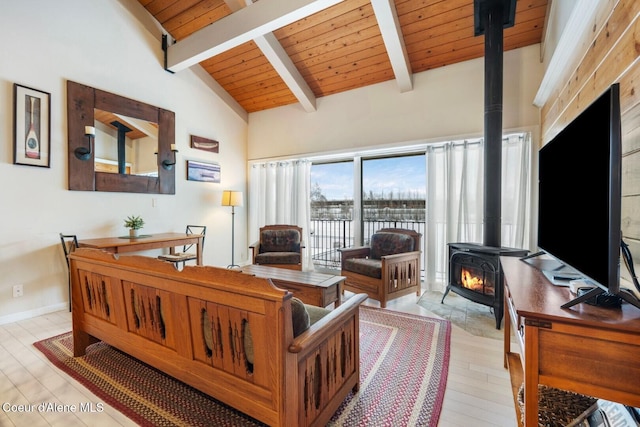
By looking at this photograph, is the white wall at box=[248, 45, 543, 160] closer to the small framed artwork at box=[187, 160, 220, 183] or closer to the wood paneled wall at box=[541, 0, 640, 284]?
the small framed artwork at box=[187, 160, 220, 183]

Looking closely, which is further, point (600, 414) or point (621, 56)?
point (621, 56)

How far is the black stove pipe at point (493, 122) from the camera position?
114 inches

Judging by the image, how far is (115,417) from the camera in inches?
61.7

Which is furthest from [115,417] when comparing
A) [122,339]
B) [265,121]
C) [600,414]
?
[265,121]

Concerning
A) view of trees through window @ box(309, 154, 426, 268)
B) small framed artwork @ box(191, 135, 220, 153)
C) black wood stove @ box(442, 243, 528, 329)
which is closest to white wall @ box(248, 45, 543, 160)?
view of trees through window @ box(309, 154, 426, 268)

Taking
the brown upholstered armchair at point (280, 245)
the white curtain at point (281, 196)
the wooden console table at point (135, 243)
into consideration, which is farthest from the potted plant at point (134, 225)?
the white curtain at point (281, 196)

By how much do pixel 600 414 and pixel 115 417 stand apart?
241cm

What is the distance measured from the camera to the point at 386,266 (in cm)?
311

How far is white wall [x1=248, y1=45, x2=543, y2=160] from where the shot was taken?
335 cm

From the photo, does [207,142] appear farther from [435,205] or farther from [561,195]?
[561,195]

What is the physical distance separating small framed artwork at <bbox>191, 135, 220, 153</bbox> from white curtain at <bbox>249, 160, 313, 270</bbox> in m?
0.81

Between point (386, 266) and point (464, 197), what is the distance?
4.77ft

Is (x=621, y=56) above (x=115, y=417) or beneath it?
above

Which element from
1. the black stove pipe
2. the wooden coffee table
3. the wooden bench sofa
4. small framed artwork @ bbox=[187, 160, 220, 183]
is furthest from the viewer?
small framed artwork @ bbox=[187, 160, 220, 183]
